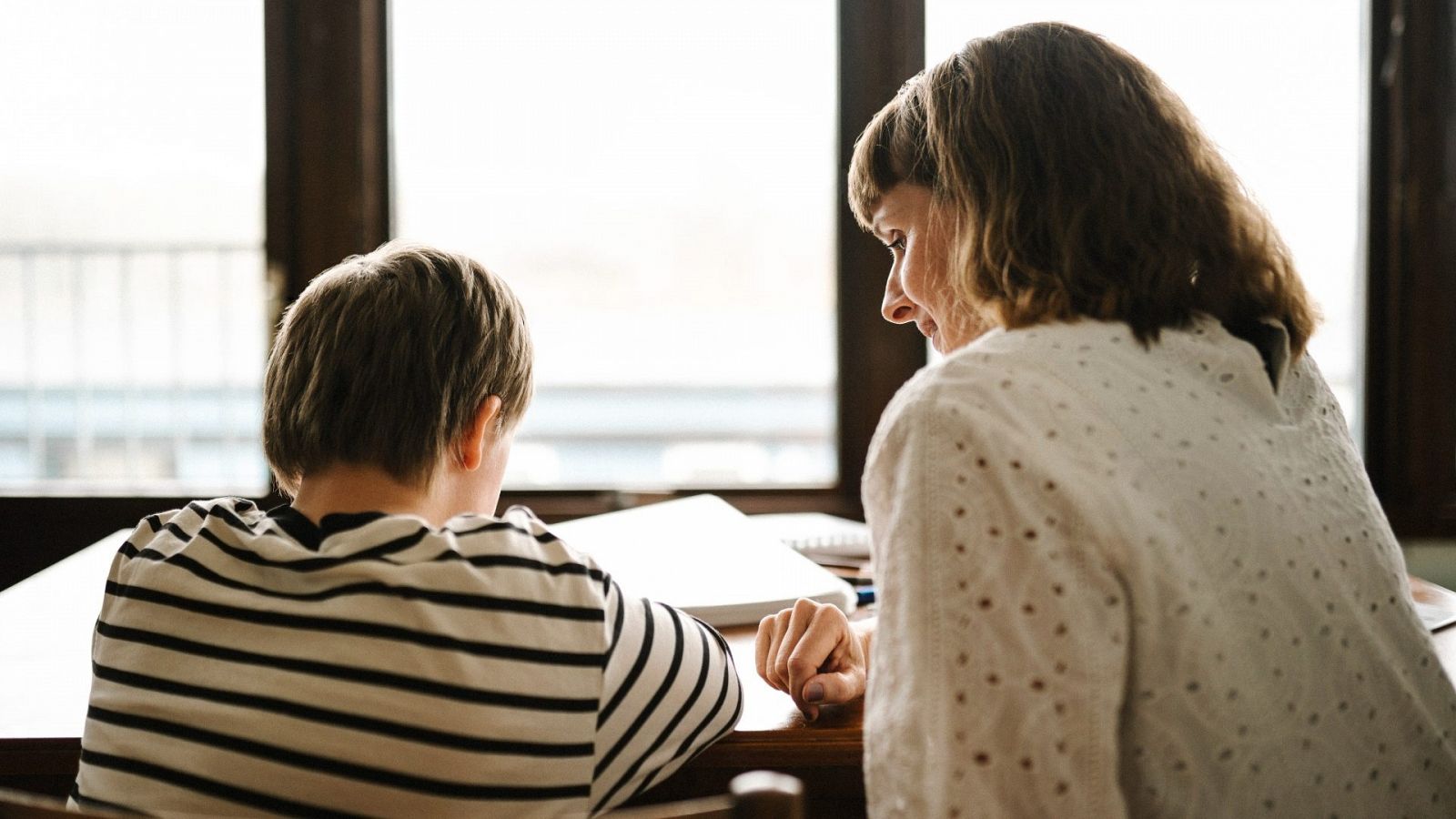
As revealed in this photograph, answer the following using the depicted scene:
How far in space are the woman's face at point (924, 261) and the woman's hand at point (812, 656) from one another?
291 mm

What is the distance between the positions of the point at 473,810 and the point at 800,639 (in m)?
0.31

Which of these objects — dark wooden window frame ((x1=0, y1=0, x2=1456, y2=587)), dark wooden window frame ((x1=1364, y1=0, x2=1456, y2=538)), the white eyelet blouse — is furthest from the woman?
dark wooden window frame ((x1=1364, y1=0, x2=1456, y2=538))

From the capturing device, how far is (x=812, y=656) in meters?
0.89

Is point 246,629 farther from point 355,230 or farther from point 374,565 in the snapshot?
point 355,230

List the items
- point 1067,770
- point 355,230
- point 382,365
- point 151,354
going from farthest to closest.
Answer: point 151,354, point 355,230, point 382,365, point 1067,770

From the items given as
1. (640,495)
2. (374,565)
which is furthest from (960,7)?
(374,565)

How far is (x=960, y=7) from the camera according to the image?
6.74 feet

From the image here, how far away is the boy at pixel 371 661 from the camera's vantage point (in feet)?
2.25

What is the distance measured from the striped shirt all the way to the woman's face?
0.44 metres

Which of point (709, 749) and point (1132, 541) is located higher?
point (1132, 541)

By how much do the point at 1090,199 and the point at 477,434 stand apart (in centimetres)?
50

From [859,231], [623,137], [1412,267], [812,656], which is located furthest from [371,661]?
[1412,267]

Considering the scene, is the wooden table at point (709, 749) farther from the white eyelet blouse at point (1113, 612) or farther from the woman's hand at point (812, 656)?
the white eyelet blouse at point (1113, 612)

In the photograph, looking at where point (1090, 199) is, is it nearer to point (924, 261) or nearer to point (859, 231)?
point (924, 261)
